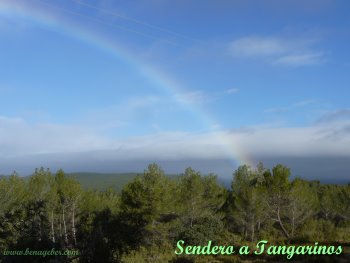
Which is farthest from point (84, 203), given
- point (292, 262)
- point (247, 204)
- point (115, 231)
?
point (292, 262)

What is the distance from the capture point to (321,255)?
60.5 feet

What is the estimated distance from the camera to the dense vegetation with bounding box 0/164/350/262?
111 ft

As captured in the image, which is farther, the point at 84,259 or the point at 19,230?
the point at 19,230

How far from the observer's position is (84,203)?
60969mm

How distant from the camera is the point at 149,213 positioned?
138ft

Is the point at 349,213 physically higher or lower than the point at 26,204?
lower

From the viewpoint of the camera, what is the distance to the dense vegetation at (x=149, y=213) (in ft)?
111

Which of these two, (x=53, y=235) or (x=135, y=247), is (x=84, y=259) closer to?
(x=135, y=247)

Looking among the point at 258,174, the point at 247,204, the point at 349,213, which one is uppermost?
the point at 258,174

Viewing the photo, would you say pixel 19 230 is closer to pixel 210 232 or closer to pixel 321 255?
pixel 210 232

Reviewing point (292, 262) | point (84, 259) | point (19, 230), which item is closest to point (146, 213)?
point (84, 259)

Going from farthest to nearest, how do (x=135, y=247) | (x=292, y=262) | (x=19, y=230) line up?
(x=19, y=230) → (x=135, y=247) → (x=292, y=262)

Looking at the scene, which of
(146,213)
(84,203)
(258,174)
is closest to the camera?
(146,213)

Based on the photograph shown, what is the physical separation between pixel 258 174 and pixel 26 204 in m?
41.6
